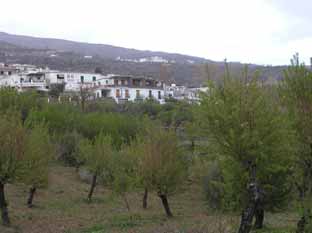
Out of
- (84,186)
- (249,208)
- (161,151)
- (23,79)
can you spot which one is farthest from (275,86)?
(23,79)

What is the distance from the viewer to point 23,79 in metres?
85.4

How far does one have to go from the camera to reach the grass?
18531 mm

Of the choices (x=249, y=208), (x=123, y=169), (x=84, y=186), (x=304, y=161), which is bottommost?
(x=84, y=186)

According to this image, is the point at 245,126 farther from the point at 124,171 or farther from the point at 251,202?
the point at 124,171

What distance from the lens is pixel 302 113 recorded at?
13.1 meters

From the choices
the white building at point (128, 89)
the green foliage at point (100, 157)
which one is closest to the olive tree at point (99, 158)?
the green foliage at point (100, 157)

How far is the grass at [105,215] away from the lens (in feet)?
60.8

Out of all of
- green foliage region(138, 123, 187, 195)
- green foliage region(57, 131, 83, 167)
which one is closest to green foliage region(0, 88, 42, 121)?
green foliage region(57, 131, 83, 167)

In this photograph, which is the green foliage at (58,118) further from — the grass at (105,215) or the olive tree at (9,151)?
the olive tree at (9,151)

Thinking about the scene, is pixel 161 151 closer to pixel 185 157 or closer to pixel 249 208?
pixel 185 157

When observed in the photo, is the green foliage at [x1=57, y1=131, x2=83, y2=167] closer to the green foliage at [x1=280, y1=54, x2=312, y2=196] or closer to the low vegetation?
the low vegetation

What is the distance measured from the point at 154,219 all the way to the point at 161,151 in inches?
139

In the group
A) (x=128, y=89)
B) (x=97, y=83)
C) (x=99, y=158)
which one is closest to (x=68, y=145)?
(x=99, y=158)

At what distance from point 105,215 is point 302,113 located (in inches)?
535
